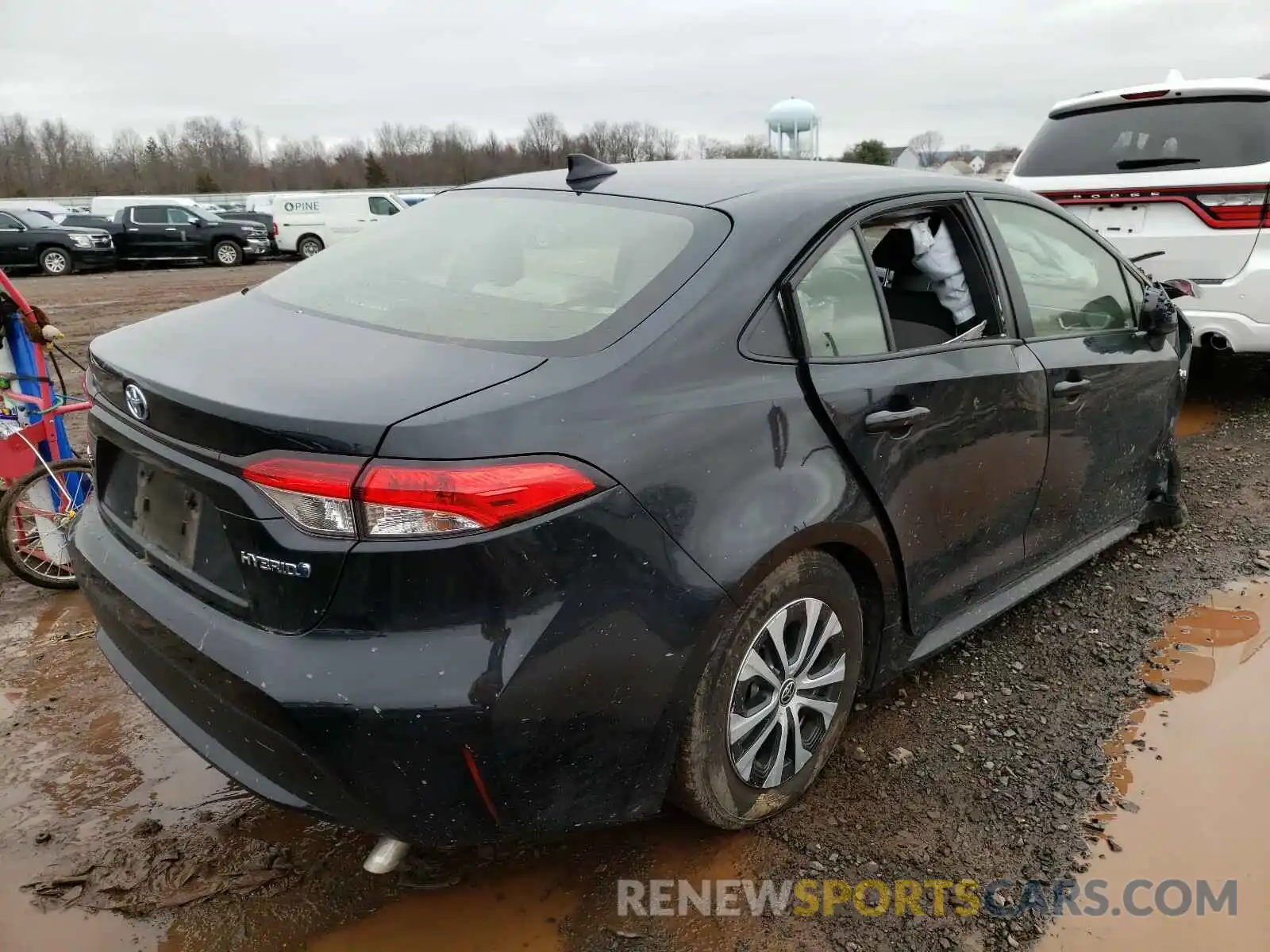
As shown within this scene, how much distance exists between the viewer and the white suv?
17.2 ft

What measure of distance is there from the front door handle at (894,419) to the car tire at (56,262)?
22.6 meters

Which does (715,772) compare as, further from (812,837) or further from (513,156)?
(513,156)

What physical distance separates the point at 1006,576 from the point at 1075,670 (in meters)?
0.43

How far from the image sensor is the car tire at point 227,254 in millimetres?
22547

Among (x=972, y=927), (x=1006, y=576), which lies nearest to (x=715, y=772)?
(x=972, y=927)

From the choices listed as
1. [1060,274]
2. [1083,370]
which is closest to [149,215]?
[1060,274]

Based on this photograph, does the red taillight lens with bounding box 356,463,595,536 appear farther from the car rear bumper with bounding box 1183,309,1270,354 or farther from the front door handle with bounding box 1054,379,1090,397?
the car rear bumper with bounding box 1183,309,1270,354

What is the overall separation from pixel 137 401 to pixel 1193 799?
9.45ft

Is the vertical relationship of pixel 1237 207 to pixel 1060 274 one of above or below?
above

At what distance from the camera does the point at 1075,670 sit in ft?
10.4

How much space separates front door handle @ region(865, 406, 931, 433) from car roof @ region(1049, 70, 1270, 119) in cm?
450

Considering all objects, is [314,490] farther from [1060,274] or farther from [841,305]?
[1060,274]

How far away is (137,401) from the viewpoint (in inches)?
81.5

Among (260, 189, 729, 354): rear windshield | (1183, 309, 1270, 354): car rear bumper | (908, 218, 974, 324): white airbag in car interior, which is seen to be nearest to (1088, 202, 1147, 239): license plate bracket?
(1183, 309, 1270, 354): car rear bumper
